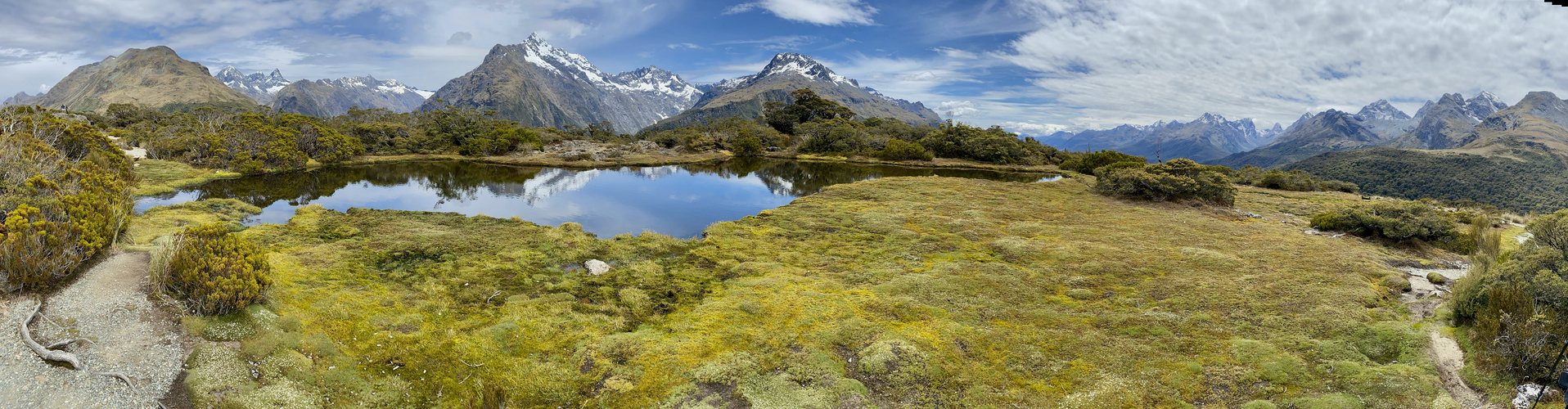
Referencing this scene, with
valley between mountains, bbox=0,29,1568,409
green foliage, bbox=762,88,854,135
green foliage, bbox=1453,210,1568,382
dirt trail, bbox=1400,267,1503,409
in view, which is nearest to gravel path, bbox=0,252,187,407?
valley between mountains, bbox=0,29,1568,409

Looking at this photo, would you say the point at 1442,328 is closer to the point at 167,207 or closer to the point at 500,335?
the point at 500,335

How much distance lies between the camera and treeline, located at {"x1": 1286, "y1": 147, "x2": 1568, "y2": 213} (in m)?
104

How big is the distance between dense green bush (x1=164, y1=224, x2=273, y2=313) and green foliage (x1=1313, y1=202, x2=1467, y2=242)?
36121 millimetres

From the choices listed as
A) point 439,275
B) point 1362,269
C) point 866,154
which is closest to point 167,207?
point 439,275

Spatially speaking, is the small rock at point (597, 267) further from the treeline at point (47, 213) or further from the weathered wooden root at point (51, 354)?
the treeline at point (47, 213)

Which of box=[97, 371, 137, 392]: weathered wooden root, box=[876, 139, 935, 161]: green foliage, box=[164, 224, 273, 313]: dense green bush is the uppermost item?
box=[876, 139, 935, 161]: green foliage

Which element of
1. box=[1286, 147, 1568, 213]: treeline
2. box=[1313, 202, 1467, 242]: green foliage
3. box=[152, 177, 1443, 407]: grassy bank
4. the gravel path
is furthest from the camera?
box=[1286, 147, 1568, 213]: treeline

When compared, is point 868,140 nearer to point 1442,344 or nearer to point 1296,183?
point 1296,183

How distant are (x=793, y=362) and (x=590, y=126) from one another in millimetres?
109773

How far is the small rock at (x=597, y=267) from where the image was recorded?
17.2 m

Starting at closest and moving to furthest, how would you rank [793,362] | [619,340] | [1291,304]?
[793,362], [619,340], [1291,304]

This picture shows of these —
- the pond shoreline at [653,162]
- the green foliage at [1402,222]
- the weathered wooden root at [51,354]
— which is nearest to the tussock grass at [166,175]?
the pond shoreline at [653,162]

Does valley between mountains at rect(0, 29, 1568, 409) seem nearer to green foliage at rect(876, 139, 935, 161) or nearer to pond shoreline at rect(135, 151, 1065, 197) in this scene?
pond shoreline at rect(135, 151, 1065, 197)

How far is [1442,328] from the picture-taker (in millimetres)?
11211
